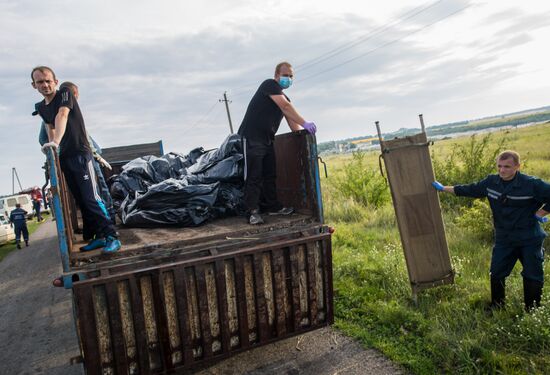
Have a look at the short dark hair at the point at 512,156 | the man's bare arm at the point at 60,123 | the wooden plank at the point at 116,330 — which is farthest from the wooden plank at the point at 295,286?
the short dark hair at the point at 512,156

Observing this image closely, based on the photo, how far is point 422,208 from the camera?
448 cm

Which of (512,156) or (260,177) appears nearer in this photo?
(512,156)

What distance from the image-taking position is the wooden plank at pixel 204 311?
3102mm

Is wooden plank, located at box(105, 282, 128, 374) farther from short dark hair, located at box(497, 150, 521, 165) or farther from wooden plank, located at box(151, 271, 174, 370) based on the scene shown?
short dark hair, located at box(497, 150, 521, 165)

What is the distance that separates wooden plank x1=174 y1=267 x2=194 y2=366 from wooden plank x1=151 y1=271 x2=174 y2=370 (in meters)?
0.11

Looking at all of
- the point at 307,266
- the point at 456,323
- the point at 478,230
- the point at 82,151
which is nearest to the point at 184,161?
the point at 82,151

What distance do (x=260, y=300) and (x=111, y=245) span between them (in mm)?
1330

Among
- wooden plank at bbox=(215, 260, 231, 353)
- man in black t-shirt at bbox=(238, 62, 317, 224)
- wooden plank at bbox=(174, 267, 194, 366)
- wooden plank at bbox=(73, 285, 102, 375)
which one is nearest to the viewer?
wooden plank at bbox=(73, 285, 102, 375)

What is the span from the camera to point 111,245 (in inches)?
125

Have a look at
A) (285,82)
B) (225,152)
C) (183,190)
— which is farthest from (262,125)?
(183,190)

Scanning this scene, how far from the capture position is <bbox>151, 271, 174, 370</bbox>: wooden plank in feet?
9.73

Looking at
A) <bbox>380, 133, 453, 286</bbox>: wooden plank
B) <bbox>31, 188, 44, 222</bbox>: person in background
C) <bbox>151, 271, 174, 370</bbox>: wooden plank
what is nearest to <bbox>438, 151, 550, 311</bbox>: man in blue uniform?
<bbox>380, 133, 453, 286</bbox>: wooden plank

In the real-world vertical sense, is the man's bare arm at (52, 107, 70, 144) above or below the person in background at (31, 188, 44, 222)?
above

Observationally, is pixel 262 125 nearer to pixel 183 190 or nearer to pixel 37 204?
pixel 183 190
